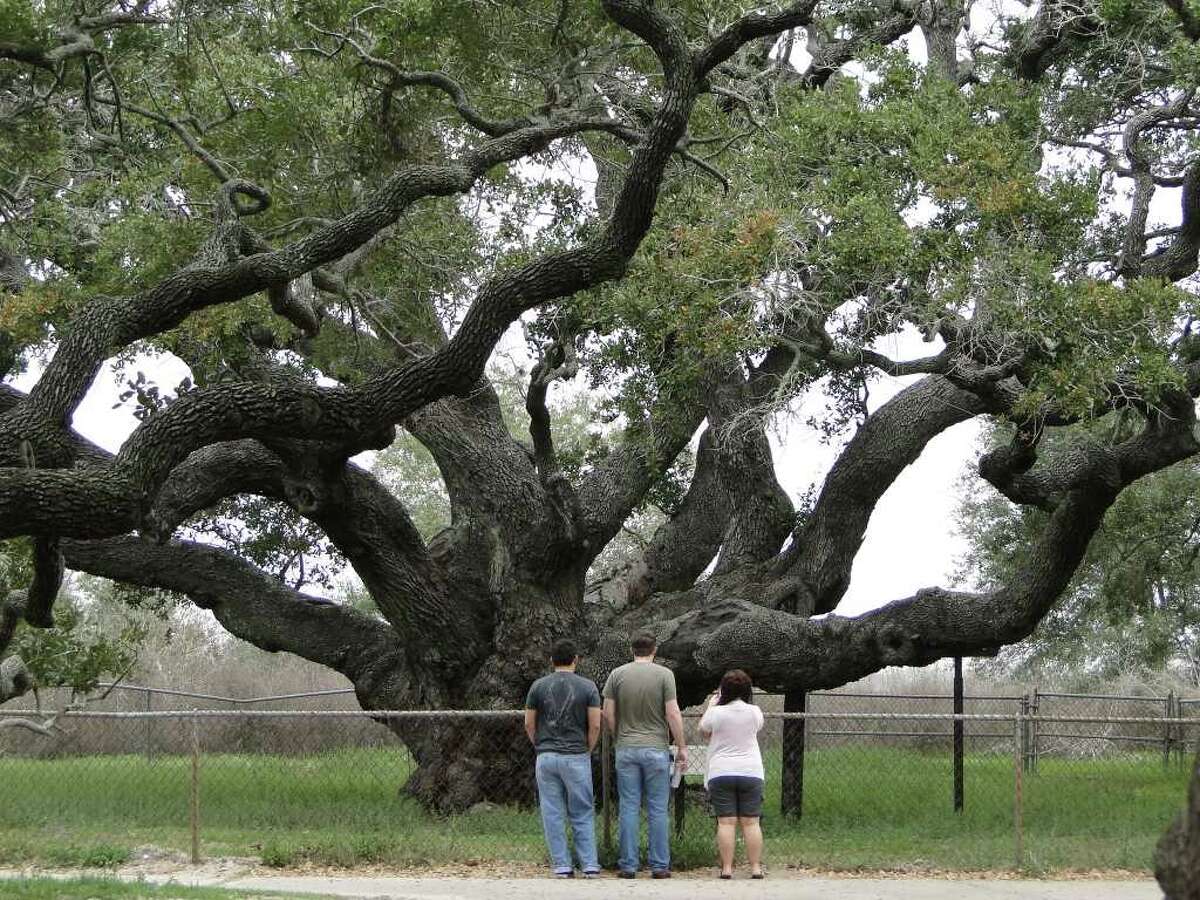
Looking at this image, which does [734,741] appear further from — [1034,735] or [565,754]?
[1034,735]

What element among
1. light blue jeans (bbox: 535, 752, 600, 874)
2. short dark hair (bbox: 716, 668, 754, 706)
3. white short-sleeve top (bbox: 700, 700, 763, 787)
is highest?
short dark hair (bbox: 716, 668, 754, 706)

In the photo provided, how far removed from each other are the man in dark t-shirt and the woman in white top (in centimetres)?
83

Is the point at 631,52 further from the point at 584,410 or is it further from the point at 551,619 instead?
the point at 584,410

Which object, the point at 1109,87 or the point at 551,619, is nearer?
the point at 551,619

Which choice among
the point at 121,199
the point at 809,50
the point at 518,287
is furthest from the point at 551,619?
the point at 809,50

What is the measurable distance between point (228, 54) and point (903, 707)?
1565 centimetres

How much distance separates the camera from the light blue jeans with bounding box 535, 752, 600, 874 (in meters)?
9.91

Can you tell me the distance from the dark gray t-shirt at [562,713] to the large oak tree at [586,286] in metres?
3.20

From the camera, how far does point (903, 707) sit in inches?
968

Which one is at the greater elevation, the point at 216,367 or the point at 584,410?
the point at 584,410

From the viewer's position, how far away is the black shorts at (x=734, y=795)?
9828 mm

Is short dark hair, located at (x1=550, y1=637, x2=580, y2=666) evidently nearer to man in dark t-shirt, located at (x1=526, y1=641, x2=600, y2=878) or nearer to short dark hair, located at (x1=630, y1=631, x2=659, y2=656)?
man in dark t-shirt, located at (x1=526, y1=641, x2=600, y2=878)

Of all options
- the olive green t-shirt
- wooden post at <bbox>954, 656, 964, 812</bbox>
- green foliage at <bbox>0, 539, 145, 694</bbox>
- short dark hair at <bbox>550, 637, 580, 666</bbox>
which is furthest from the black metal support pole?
green foliage at <bbox>0, 539, 145, 694</bbox>

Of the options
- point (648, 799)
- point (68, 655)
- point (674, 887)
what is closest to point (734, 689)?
point (648, 799)
